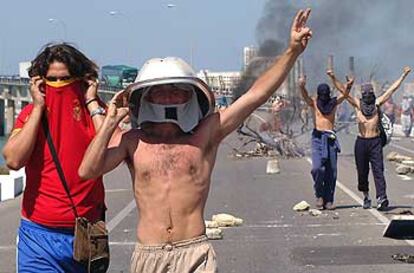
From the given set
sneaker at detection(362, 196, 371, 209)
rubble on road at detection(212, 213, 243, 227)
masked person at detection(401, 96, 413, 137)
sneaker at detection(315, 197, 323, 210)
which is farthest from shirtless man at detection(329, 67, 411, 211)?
masked person at detection(401, 96, 413, 137)

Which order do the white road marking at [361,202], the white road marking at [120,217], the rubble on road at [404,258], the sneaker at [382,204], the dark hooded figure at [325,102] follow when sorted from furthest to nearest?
the dark hooded figure at [325,102] < the sneaker at [382,204] < the white road marking at [120,217] < the white road marking at [361,202] < the rubble on road at [404,258]

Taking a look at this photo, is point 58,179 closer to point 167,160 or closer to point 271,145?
point 167,160

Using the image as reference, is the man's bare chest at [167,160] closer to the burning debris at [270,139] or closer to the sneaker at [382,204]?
the sneaker at [382,204]

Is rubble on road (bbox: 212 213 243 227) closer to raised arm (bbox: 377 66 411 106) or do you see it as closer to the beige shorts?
raised arm (bbox: 377 66 411 106)

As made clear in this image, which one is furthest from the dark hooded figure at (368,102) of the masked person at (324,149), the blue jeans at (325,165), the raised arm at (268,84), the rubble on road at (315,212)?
the raised arm at (268,84)

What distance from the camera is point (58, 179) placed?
5.20 meters

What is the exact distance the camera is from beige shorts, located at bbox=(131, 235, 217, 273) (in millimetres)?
4820

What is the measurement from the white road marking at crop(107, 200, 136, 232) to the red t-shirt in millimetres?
8017

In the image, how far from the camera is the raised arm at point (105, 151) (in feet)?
16.1

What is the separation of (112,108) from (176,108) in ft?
1.10

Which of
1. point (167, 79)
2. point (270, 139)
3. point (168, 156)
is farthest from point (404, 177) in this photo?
point (167, 79)

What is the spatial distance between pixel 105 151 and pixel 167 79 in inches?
18.7

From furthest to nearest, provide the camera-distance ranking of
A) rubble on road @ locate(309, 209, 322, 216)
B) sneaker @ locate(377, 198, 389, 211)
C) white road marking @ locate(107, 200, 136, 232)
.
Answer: sneaker @ locate(377, 198, 389, 211) < rubble on road @ locate(309, 209, 322, 216) < white road marking @ locate(107, 200, 136, 232)

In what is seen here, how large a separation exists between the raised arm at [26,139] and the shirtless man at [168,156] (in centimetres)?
33
